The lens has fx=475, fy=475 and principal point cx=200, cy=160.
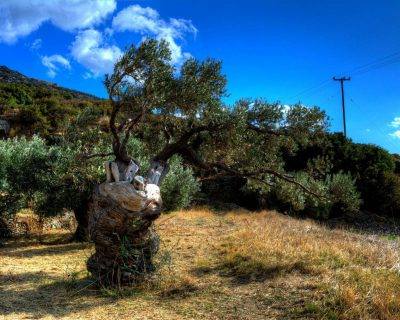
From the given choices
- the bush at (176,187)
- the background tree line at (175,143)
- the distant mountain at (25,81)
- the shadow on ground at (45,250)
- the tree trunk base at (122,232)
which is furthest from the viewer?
the distant mountain at (25,81)

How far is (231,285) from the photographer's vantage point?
431 inches

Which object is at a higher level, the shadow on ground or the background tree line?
the background tree line

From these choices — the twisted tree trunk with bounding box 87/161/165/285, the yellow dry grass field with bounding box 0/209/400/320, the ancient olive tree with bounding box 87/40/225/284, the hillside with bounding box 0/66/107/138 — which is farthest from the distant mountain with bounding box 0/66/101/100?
the twisted tree trunk with bounding box 87/161/165/285

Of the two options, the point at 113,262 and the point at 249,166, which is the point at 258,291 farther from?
the point at 249,166

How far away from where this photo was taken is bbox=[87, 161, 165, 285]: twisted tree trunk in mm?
10547

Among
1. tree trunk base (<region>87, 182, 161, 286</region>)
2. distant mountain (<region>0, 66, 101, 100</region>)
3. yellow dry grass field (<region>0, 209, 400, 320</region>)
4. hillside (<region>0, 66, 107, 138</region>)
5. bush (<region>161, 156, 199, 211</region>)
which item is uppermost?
distant mountain (<region>0, 66, 101, 100</region>)

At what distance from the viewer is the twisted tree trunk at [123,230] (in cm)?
1055

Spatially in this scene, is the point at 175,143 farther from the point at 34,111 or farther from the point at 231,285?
the point at 34,111

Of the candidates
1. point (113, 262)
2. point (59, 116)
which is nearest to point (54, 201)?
point (113, 262)

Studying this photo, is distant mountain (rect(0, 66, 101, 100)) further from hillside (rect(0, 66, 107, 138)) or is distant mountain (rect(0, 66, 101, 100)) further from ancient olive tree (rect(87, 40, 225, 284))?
ancient olive tree (rect(87, 40, 225, 284))

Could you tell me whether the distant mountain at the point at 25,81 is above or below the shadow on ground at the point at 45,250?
above

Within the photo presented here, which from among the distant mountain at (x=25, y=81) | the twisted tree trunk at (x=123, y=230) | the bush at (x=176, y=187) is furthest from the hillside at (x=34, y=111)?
the twisted tree trunk at (x=123, y=230)

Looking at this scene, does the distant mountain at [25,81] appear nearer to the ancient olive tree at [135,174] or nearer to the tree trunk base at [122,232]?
the ancient olive tree at [135,174]

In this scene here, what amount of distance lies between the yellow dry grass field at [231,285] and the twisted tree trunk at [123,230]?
359 mm
